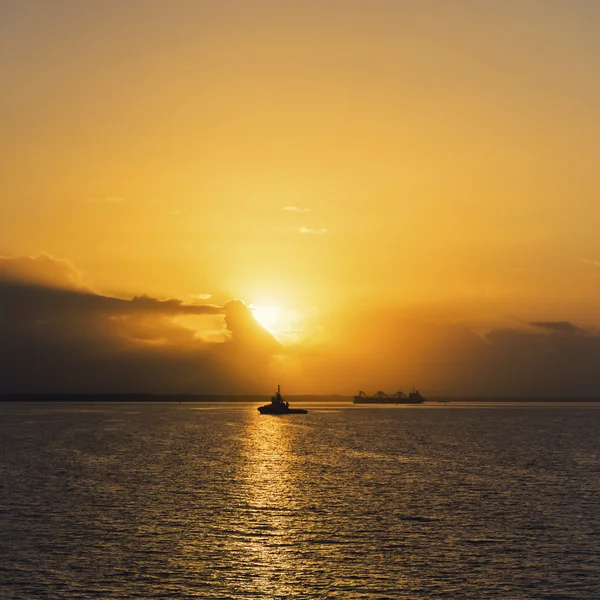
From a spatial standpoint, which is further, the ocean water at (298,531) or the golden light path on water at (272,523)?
the golden light path on water at (272,523)

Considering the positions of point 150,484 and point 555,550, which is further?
point 150,484

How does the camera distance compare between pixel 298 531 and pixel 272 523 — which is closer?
pixel 298 531

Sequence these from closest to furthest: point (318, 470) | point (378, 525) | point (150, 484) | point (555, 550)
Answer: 1. point (555, 550)
2. point (378, 525)
3. point (150, 484)
4. point (318, 470)

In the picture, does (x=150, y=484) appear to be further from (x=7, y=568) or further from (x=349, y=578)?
(x=349, y=578)

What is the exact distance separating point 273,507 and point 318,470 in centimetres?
4329

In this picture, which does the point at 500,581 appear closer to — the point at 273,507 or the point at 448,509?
the point at 448,509

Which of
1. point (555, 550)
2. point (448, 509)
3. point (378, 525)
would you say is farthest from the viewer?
point (448, 509)

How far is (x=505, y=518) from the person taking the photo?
7931 centimetres

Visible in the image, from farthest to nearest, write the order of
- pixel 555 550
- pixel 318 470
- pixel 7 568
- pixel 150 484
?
pixel 318 470, pixel 150 484, pixel 555 550, pixel 7 568

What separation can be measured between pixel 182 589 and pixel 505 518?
130ft

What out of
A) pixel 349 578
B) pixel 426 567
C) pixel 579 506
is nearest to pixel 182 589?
pixel 349 578

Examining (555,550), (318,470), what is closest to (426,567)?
(555,550)

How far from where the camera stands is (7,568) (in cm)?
5634

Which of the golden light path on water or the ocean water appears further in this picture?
the golden light path on water
